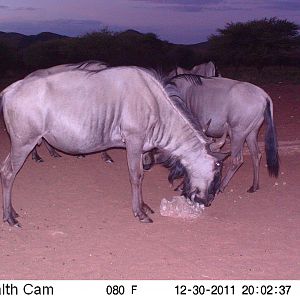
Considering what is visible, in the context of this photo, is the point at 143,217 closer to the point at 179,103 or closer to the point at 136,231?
the point at 136,231

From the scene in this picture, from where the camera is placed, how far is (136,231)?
19.0ft

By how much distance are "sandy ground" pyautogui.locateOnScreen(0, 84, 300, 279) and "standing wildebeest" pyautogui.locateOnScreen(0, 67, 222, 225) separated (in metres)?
0.38

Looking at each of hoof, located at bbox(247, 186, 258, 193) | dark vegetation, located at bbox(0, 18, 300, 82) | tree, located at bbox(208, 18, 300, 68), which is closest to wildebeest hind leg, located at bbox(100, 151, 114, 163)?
hoof, located at bbox(247, 186, 258, 193)

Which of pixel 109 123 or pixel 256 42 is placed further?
pixel 256 42

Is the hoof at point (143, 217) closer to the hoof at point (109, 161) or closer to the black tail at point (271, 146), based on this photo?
the black tail at point (271, 146)

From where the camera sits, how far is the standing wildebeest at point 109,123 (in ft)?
18.9

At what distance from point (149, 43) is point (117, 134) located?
90.1ft

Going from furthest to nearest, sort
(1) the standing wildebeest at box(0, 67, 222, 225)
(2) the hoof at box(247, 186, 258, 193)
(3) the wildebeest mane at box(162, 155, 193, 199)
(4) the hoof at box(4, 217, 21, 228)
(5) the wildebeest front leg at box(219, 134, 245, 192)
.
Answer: (5) the wildebeest front leg at box(219, 134, 245, 192) < (2) the hoof at box(247, 186, 258, 193) < (3) the wildebeest mane at box(162, 155, 193, 199) < (4) the hoof at box(4, 217, 21, 228) < (1) the standing wildebeest at box(0, 67, 222, 225)

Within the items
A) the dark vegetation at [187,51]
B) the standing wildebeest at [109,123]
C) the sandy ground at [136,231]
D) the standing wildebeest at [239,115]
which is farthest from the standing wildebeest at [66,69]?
the dark vegetation at [187,51]

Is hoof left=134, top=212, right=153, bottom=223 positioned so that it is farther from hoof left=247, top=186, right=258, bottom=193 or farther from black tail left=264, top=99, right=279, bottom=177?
black tail left=264, top=99, right=279, bottom=177

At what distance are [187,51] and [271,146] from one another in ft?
76.3

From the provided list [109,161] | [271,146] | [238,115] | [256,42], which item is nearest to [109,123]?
[238,115]

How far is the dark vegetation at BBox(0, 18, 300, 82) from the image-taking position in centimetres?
3048

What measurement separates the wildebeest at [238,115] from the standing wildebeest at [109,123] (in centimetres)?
125
